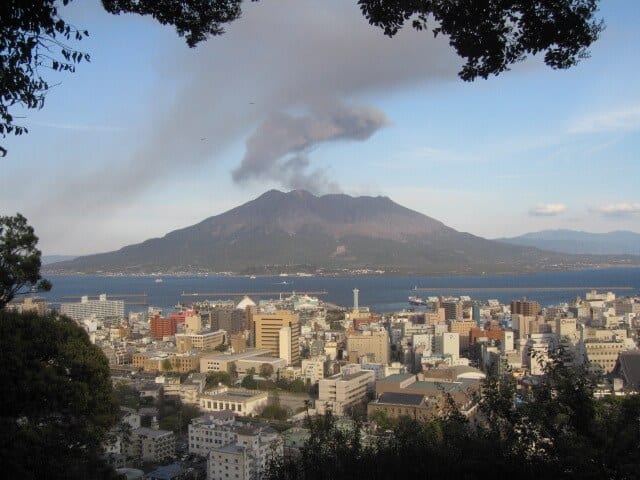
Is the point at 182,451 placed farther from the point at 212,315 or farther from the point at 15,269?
the point at 212,315

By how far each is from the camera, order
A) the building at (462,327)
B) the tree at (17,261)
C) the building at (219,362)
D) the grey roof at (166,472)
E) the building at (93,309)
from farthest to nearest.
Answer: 1. the building at (93,309)
2. the building at (462,327)
3. the building at (219,362)
4. the grey roof at (166,472)
5. the tree at (17,261)

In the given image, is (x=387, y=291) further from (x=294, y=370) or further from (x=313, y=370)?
(x=313, y=370)

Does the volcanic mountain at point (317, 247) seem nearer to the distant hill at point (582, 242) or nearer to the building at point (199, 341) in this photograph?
the distant hill at point (582, 242)

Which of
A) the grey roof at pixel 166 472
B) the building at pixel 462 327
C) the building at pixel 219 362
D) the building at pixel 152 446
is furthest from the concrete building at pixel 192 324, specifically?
the grey roof at pixel 166 472

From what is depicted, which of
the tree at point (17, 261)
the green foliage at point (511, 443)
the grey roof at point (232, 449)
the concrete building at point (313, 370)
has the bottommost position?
the concrete building at point (313, 370)

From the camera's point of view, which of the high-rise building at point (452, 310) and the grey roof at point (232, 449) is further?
the high-rise building at point (452, 310)

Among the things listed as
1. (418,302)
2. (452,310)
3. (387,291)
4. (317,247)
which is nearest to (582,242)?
(317,247)

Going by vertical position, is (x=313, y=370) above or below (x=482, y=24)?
below
